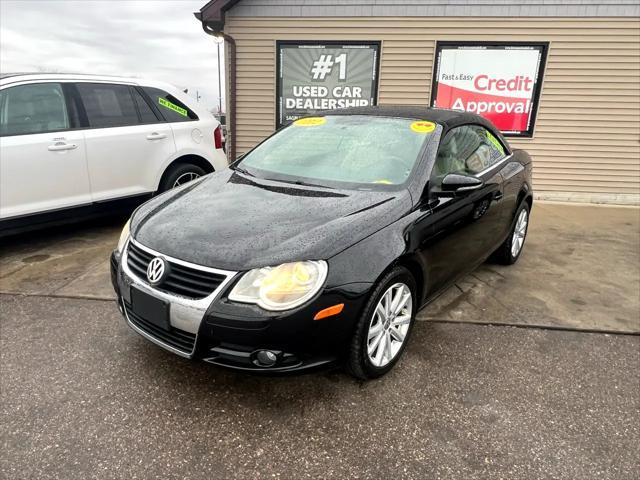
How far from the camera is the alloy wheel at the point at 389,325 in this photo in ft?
8.18

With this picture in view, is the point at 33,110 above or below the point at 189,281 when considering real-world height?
above

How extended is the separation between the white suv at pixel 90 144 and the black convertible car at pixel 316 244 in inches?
75.7

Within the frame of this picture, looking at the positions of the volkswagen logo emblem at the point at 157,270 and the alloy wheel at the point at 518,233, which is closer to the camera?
the volkswagen logo emblem at the point at 157,270

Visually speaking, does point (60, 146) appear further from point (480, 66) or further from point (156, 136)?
point (480, 66)

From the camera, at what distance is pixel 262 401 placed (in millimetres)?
2441

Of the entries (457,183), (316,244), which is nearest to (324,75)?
(457,183)

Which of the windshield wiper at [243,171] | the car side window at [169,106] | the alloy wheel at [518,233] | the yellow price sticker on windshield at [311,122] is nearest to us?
the windshield wiper at [243,171]

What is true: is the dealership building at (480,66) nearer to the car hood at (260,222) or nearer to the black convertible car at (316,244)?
the black convertible car at (316,244)

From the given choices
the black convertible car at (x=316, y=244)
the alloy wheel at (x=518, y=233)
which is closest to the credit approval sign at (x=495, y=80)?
the alloy wheel at (x=518, y=233)

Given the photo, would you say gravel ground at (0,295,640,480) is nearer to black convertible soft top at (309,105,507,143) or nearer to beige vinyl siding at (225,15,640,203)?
black convertible soft top at (309,105,507,143)

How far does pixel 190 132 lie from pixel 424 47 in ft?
13.6

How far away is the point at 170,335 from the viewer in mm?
2305

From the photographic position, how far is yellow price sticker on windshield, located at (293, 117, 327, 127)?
3.62 metres

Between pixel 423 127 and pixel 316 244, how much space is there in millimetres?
1441
